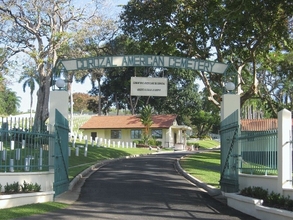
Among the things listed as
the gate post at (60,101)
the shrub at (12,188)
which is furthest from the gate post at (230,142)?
the shrub at (12,188)

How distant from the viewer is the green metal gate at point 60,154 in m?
13.6

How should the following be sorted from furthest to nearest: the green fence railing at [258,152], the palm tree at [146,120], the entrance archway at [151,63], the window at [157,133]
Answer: the window at [157,133]
the palm tree at [146,120]
the entrance archway at [151,63]
the green fence railing at [258,152]

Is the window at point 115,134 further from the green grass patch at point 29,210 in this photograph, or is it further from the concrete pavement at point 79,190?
the green grass patch at point 29,210

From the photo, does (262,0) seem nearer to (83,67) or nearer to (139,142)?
(83,67)

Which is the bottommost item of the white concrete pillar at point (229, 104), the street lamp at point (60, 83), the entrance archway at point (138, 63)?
the white concrete pillar at point (229, 104)

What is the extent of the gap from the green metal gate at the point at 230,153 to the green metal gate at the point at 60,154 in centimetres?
521

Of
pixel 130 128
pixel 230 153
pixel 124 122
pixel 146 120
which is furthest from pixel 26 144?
pixel 124 122

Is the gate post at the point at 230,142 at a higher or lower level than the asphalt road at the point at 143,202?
higher

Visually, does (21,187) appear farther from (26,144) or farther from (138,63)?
(138,63)

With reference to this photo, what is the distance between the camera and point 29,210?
418 inches

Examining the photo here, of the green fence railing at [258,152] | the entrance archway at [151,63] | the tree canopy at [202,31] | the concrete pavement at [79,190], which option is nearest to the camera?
the green fence railing at [258,152]

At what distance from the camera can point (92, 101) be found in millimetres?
75375

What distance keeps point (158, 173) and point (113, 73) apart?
1557 inches

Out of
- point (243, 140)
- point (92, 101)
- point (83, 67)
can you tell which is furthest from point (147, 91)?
point (92, 101)
